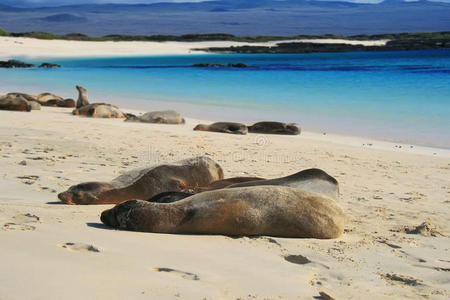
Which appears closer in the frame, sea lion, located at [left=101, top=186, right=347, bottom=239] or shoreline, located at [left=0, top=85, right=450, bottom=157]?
sea lion, located at [left=101, top=186, right=347, bottom=239]

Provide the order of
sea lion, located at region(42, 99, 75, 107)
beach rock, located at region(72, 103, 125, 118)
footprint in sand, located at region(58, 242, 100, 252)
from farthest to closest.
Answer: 1. sea lion, located at region(42, 99, 75, 107)
2. beach rock, located at region(72, 103, 125, 118)
3. footprint in sand, located at region(58, 242, 100, 252)

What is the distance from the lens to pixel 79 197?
516cm

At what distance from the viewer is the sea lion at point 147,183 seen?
5.18 metres

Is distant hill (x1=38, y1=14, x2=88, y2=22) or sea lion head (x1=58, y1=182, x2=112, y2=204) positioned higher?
distant hill (x1=38, y1=14, x2=88, y2=22)

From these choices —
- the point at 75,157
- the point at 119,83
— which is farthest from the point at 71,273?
the point at 119,83

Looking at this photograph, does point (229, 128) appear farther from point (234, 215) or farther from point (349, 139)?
point (234, 215)

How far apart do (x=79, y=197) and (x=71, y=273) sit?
220cm

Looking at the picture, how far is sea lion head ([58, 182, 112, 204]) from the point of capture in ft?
16.9

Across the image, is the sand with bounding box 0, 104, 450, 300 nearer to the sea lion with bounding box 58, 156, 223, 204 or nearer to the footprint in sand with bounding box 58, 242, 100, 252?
the footprint in sand with bounding box 58, 242, 100, 252

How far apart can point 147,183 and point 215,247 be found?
5.12 ft

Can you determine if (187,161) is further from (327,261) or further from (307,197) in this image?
(327,261)

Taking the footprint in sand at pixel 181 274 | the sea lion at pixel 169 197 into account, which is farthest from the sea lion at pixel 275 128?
the footprint in sand at pixel 181 274

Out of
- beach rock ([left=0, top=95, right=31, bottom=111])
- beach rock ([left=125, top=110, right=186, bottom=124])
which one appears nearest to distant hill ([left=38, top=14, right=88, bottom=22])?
beach rock ([left=0, top=95, right=31, bottom=111])

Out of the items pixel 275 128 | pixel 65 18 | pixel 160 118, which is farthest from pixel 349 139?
pixel 65 18
